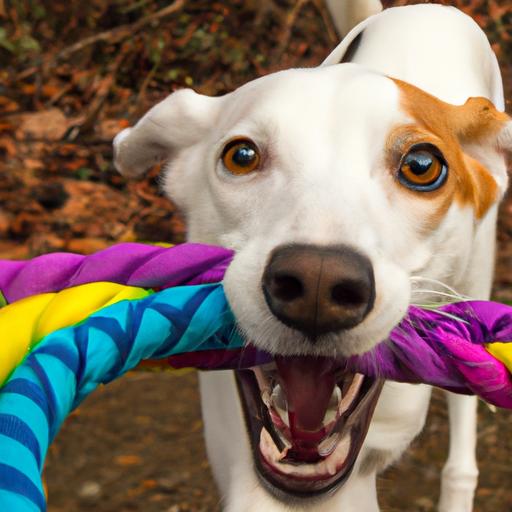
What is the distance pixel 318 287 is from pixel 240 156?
591 mm

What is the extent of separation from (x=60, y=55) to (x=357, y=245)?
13.7 ft

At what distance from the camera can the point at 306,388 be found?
1.44 metres

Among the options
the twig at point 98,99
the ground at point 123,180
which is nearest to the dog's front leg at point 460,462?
the ground at point 123,180

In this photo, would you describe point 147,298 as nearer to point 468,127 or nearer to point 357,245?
point 357,245

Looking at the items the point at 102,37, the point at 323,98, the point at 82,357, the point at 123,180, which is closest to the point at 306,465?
the point at 82,357

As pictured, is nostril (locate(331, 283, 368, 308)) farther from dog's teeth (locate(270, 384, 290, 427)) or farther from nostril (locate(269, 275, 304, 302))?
dog's teeth (locate(270, 384, 290, 427))

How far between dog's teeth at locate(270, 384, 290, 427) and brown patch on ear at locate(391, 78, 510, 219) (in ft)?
2.12

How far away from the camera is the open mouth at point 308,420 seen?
144cm

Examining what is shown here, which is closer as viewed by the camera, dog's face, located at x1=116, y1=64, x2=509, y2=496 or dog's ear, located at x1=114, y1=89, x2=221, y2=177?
dog's face, located at x1=116, y1=64, x2=509, y2=496

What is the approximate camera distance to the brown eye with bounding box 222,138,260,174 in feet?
5.11

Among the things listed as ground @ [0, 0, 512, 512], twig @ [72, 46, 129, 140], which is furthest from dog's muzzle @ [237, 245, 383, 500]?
twig @ [72, 46, 129, 140]

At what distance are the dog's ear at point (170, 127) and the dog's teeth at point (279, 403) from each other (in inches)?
33.3

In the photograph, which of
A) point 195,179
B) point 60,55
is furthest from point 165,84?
point 195,179

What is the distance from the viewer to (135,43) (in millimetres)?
4801
